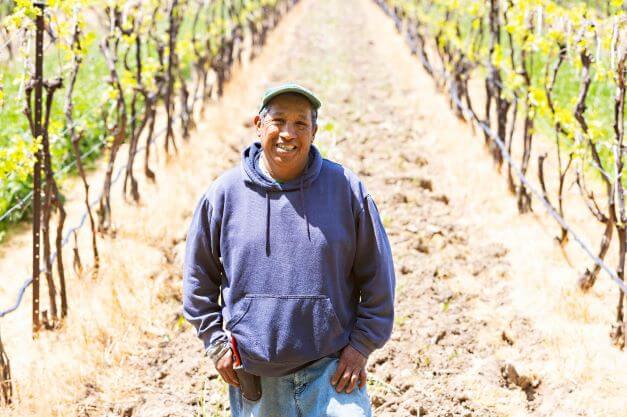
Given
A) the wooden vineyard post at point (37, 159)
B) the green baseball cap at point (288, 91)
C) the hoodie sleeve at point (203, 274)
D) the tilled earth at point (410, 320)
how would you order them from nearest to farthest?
the green baseball cap at point (288, 91)
the hoodie sleeve at point (203, 274)
the tilled earth at point (410, 320)
the wooden vineyard post at point (37, 159)

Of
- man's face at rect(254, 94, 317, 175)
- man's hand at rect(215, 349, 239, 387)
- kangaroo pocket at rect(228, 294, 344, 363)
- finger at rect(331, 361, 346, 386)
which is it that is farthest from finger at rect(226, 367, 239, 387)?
man's face at rect(254, 94, 317, 175)

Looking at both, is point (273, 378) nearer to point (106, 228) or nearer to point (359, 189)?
point (359, 189)

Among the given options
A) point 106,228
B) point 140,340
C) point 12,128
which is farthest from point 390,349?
point 12,128

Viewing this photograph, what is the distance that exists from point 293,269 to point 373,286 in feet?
0.85

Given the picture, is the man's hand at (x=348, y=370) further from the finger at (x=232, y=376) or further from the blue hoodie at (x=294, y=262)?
the finger at (x=232, y=376)

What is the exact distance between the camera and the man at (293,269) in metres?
1.98

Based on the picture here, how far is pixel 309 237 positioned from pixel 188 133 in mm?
6077

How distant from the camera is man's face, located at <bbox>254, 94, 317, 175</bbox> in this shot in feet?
6.59

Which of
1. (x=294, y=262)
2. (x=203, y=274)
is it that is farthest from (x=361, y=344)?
(x=203, y=274)

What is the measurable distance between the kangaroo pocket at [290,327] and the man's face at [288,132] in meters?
0.40

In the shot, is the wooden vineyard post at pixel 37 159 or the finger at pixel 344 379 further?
the wooden vineyard post at pixel 37 159

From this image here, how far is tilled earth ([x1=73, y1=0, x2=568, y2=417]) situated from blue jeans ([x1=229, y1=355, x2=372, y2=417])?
0.97 metres

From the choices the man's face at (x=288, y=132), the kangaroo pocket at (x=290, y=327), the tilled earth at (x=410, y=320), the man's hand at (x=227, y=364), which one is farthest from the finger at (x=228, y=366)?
the tilled earth at (x=410, y=320)

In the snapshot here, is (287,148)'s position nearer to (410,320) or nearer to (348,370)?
(348,370)
